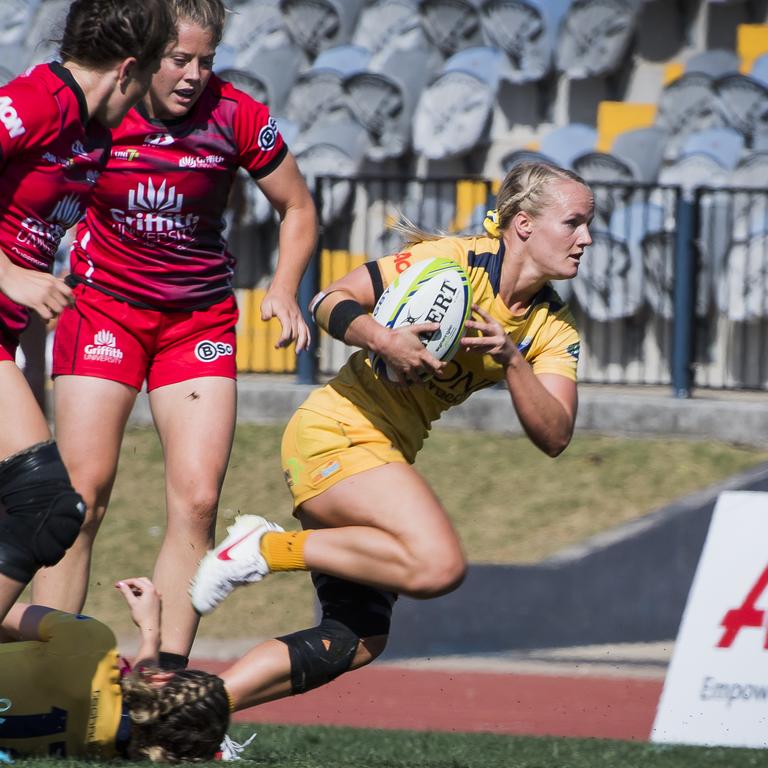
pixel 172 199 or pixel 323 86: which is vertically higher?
pixel 323 86

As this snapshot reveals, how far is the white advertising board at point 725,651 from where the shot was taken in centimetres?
621

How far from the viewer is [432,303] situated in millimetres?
4586

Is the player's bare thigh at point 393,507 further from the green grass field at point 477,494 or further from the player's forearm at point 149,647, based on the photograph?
the green grass field at point 477,494

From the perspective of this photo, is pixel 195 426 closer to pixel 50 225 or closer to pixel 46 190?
pixel 50 225

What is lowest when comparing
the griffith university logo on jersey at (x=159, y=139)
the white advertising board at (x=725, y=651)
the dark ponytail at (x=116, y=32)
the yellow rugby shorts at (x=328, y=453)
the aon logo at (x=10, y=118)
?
the white advertising board at (x=725, y=651)

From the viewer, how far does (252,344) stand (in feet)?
39.9

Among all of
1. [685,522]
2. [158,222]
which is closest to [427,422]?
[158,222]

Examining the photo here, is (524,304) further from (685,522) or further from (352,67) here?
(352,67)

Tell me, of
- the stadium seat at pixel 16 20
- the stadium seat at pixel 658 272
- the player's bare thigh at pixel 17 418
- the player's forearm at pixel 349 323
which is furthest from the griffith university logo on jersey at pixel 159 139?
the stadium seat at pixel 16 20

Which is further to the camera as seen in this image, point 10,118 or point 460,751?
point 460,751

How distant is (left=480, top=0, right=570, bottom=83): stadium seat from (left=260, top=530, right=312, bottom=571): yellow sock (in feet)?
29.4

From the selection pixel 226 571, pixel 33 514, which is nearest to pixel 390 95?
pixel 226 571

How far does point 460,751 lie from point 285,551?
1533mm

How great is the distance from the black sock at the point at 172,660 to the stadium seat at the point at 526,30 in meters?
9.09
